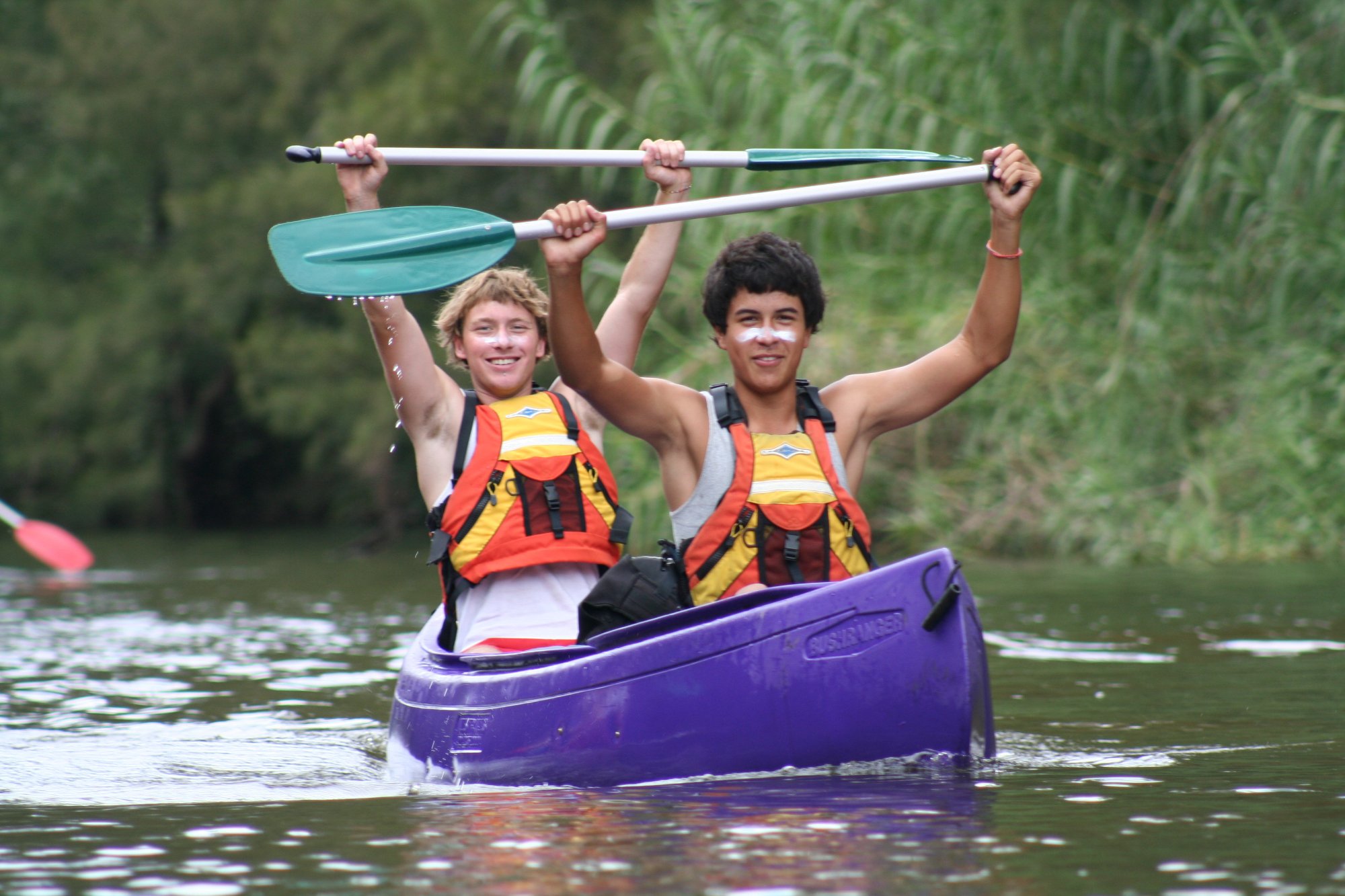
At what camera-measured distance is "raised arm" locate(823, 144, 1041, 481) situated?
11.8ft

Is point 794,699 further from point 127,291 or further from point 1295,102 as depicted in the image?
point 127,291

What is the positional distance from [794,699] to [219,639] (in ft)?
14.6

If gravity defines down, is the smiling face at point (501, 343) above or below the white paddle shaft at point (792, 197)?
below

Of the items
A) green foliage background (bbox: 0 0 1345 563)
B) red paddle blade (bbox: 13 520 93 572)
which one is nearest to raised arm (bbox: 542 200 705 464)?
green foliage background (bbox: 0 0 1345 563)

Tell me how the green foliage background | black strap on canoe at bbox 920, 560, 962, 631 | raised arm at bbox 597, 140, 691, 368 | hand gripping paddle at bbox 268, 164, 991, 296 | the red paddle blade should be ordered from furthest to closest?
the red paddle blade, the green foliage background, raised arm at bbox 597, 140, 691, 368, hand gripping paddle at bbox 268, 164, 991, 296, black strap on canoe at bbox 920, 560, 962, 631

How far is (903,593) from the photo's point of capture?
3330 millimetres

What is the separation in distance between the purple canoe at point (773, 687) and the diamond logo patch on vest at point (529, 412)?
2.02ft

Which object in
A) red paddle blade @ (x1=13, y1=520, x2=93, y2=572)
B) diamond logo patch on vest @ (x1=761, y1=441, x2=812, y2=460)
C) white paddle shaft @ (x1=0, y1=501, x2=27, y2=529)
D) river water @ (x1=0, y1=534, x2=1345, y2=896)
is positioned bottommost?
river water @ (x1=0, y1=534, x2=1345, y2=896)

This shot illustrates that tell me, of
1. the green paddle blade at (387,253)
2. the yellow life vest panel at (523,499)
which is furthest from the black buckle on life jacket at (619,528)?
the green paddle blade at (387,253)

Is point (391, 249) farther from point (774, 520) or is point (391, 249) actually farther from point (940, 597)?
point (940, 597)

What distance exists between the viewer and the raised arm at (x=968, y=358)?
11.8 feet

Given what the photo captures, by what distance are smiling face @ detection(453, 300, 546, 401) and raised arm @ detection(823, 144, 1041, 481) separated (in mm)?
690

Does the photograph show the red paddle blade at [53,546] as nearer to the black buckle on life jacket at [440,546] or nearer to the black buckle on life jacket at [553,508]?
the black buckle on life jacket at [440,546]

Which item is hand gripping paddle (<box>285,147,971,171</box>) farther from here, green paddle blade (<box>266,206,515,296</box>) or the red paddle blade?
the red paddle blade
